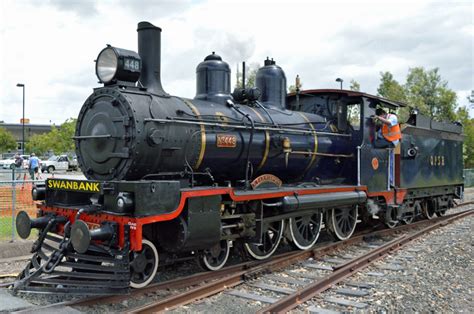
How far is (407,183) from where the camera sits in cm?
1143

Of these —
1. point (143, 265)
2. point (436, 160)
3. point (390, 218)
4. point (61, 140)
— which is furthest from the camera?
point (61, 140)

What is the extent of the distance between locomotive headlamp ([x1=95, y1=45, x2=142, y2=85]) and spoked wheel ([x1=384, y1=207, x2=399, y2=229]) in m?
7.15

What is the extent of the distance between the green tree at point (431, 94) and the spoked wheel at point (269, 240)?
1415 inches

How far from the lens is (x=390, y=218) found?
435 inches

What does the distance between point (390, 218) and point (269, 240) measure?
168 inches

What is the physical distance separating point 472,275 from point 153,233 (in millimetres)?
5063

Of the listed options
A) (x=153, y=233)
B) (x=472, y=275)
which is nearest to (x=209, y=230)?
(x=153, y=233)

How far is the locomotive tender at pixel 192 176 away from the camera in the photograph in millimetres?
5688

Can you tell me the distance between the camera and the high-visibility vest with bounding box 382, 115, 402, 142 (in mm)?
10438

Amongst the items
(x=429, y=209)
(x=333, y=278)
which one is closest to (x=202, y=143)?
(x=333, y=278)

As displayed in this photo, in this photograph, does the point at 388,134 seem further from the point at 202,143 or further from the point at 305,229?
the point at 202,143

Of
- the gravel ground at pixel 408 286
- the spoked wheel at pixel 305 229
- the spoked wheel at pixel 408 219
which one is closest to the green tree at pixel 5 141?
the spoked wheel at pixel 408 219

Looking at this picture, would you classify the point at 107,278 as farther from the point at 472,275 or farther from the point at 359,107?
the point at 359,107

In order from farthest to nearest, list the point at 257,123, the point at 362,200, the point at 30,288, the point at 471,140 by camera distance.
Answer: the point at 471,140 < the point at 362,200 < the point at 257,123 < the point at 30,288
